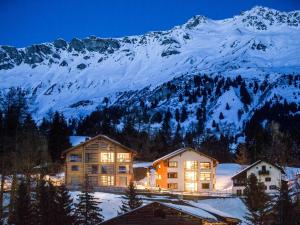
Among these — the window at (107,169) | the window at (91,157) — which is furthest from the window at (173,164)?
the window at (91,157)

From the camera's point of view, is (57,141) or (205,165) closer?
(205,165)

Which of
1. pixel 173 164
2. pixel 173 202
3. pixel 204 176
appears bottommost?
pixel 173 202

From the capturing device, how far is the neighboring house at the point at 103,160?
107250mm

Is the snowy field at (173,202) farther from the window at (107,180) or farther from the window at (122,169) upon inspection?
the window at (122,169)

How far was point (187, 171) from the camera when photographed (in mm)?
109500

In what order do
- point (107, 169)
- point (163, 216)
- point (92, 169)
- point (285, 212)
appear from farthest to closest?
point (107, 169), point (92, 169), point (285, 212), point (163, 216)

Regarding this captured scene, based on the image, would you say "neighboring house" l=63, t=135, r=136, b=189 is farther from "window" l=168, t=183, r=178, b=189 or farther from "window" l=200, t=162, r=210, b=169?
"window" l=200, t=162, r=210, b=169

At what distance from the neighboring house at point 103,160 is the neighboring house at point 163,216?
58080mm

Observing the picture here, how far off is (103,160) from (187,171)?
1462 cm

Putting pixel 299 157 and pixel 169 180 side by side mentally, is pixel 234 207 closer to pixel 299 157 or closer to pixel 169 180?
pixel 169 180

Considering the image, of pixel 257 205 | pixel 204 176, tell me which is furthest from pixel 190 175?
pixel 257 205

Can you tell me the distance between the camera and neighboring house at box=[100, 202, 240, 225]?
4881 centimetres

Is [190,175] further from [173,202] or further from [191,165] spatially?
[173,202]

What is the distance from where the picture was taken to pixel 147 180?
116 metres
